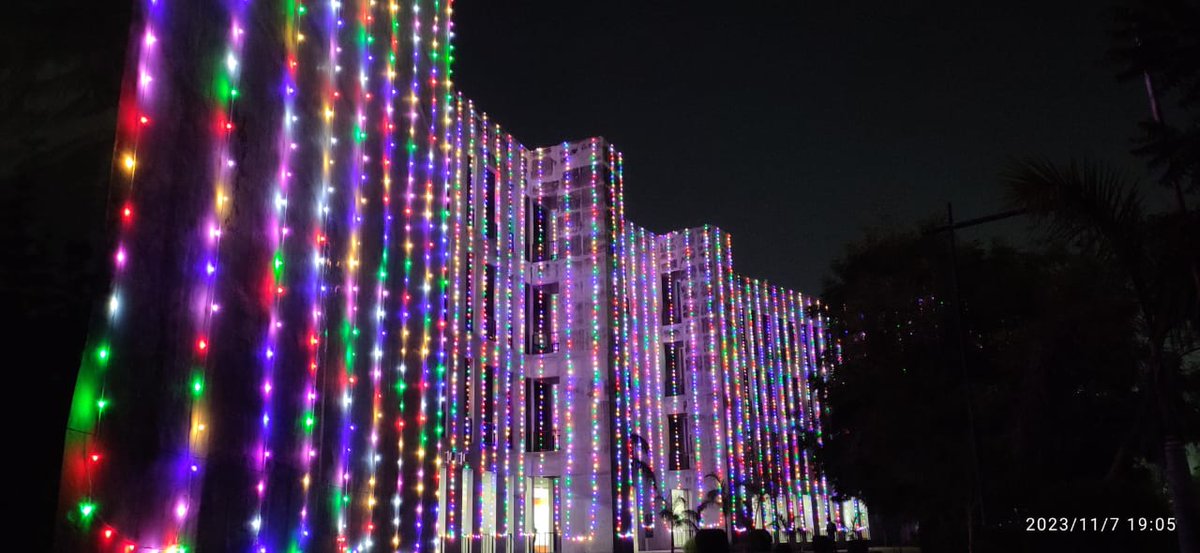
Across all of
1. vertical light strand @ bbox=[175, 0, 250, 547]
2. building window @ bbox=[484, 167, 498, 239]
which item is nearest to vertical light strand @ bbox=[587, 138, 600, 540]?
building window @ bbox=[484, 167, 498, 239]

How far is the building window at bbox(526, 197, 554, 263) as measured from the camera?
2366 centimetres

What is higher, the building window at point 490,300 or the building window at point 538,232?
the building window at point 538,232

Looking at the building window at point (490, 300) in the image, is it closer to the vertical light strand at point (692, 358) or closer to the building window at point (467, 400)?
the building window at point (467, 400)

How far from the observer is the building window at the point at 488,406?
65.5 ft

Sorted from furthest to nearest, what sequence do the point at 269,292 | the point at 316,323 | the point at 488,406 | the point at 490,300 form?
the point at 490,300, the point at 488,406, the point at 316,323, the point at 269,292

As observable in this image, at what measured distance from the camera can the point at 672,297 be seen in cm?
3145

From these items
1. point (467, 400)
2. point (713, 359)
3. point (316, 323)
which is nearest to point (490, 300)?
point (467, 400)

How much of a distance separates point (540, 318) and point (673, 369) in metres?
8.83

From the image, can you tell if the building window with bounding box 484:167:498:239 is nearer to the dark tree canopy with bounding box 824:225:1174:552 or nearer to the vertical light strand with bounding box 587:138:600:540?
the vertical light strand with bounding box 587:138:600:540

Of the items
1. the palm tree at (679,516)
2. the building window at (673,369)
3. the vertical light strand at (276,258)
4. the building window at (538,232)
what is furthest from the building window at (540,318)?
the vertical light strand at (276,258)

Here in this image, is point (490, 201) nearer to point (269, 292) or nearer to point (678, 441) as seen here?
point (678, 441)

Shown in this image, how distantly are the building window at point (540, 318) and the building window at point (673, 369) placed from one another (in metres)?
7.94

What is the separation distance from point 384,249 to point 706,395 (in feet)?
69.0

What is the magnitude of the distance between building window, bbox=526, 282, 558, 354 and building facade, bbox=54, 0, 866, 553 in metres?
1.10
